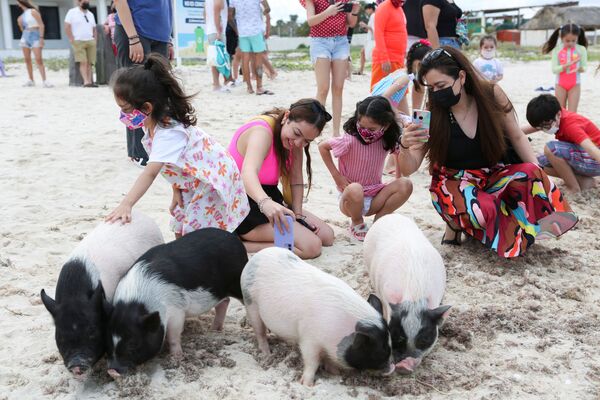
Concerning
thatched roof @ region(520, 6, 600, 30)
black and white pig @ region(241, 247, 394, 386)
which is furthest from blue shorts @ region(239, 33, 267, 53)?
thatched roof @ region(520, 6, 600, 30)

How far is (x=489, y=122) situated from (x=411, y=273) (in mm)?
1544

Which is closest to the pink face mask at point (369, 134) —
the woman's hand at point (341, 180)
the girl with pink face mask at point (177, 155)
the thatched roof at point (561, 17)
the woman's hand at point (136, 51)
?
the woman's hand at point (341, 180)

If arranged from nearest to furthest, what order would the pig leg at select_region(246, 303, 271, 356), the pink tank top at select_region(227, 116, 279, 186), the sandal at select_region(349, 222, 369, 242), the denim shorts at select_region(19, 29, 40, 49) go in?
the pig leg at select_region(246, 303, 271, 356) < the pink tank top at select_region(227, 116, 279, 186) < the sandal at select_region(349, 222, 369, 242) < the denim shorts at select_region(19, 29, 40, 49)

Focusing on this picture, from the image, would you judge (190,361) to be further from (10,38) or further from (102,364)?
(10,38)

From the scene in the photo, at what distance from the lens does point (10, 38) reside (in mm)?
26656

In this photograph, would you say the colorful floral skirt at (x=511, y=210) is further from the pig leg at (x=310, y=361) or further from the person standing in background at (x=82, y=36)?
the person standing in background at (x=82, y=36)

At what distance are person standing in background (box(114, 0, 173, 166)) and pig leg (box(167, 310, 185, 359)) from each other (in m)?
3.10

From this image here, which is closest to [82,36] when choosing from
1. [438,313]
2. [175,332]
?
[175,332]

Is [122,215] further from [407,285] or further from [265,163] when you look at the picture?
[407,285]

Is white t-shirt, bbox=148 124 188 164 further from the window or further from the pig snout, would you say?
the window

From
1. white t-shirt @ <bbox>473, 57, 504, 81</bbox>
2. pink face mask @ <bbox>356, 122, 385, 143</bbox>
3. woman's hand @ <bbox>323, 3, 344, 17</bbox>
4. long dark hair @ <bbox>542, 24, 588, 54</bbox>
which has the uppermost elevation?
woman's hand @ <bbox>323, 3, 344, 17</bbox>

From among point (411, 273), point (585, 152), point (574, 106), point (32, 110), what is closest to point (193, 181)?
point (411, 273)

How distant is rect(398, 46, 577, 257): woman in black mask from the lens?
146 inches

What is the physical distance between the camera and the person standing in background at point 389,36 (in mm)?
6070
